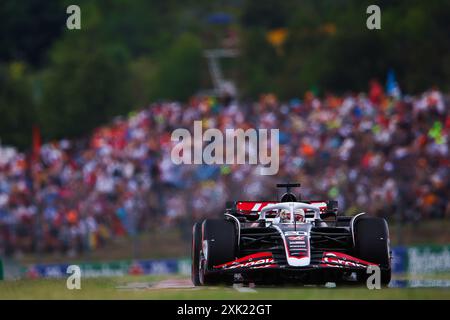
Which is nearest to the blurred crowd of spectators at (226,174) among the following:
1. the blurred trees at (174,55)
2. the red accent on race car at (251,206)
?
the red accent on race car at (251,206)

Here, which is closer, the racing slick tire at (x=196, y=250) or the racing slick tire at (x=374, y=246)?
the racing slick tire at (x=374, y=246)

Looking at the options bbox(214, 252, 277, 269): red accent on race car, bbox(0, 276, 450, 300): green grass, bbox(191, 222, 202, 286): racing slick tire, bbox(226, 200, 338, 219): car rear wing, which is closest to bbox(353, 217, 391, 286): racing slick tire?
bbox(0, 276, 450, 300): green grass

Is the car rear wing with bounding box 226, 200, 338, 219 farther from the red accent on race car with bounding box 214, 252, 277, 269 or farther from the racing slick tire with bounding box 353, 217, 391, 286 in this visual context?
the red accent on race car with bounding box 214, 252, 277, 269

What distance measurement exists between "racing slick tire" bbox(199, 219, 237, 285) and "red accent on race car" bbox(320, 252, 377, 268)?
0.97 metres

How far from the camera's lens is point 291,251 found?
42.9 ft

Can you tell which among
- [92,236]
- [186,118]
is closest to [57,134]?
[186,118]

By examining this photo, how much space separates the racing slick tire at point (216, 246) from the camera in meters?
13.3

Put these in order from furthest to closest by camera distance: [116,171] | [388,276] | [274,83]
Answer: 1. [274,83]
2. [116,171]
3. [388,276]

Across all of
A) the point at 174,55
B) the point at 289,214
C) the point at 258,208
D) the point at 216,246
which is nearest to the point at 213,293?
the point at 216,246

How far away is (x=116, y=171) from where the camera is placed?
3322cm

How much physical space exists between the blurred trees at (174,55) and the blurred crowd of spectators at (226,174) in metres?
14.5

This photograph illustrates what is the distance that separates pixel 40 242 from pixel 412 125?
28.9 feet

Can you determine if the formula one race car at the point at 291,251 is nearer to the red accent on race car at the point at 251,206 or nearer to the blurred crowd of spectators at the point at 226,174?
the red accent on race car at the point at 251,206

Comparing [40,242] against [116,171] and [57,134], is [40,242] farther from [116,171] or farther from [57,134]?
[57,134]
